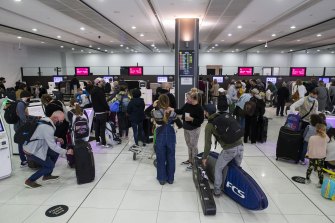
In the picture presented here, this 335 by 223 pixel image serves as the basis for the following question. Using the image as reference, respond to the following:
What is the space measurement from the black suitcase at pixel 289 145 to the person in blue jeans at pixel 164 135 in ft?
8.38

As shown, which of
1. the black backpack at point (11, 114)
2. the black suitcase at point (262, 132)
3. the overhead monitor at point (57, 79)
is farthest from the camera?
the overhead monitor at point (57, 79)

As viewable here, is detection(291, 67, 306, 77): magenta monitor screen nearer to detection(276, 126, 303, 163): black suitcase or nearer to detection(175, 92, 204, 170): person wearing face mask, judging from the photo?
detection(276, 126, 303, 163): black suitcase

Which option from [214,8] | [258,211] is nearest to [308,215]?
[258,211]

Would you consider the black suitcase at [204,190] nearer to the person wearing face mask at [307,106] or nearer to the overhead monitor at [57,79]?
the person wearing face mask at [307,106]

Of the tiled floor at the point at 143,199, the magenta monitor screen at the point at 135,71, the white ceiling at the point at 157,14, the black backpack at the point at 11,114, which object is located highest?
the white ceiling at the point at 157,14

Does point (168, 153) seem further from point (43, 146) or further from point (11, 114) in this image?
point (11, 114)

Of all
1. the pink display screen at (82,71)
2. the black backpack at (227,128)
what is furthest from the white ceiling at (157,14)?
the black backpack at (227,128)

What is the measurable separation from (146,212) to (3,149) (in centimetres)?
281

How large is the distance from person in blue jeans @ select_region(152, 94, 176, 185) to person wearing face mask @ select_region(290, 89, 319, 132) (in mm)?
2902

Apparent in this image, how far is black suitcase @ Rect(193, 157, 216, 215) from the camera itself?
3279 millimetres

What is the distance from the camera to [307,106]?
526cm

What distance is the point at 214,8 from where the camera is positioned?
748cm

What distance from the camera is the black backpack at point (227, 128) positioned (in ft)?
11.0

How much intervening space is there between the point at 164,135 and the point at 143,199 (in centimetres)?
103
